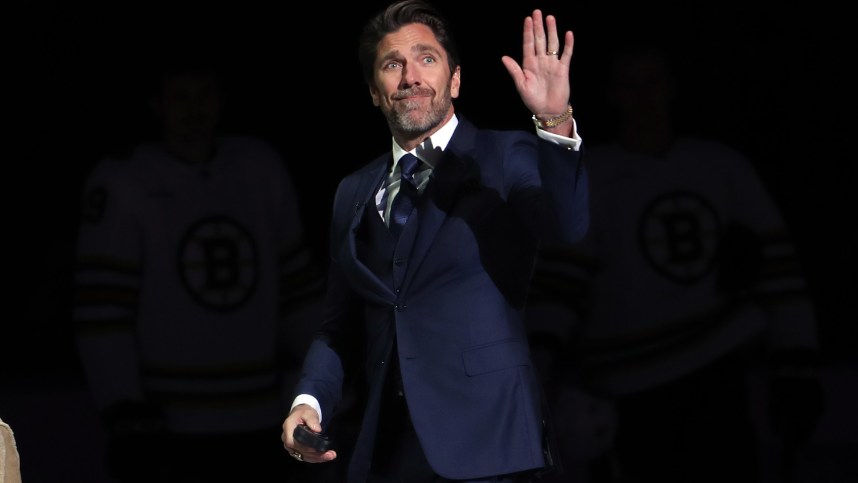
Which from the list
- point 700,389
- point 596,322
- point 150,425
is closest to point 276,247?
point 150,425

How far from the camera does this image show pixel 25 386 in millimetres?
5730

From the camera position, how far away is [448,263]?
11.4 feet

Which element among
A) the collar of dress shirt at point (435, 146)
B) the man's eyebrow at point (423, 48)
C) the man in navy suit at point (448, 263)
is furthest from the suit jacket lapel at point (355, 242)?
the man's eyebrow at point (423, 48)

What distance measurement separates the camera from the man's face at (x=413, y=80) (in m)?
3.60

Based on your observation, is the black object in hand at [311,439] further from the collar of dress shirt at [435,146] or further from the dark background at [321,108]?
the dark background at [321,108]

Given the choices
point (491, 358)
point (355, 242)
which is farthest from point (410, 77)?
point (491, 358)

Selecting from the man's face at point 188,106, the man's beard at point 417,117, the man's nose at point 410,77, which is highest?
the man's face at point 188,106

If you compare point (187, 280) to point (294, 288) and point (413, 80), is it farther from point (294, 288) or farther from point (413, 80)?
point (413, 80)

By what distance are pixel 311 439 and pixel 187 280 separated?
180 cm

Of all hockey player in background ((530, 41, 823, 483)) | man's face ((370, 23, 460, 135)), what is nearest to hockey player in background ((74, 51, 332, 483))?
hockey player in background ((530, 41, 823, 483))

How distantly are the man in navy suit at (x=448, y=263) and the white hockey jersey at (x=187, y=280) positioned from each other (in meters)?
1.52

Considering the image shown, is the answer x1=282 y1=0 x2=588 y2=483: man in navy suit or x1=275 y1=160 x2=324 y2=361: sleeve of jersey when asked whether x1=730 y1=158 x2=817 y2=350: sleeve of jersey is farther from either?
x1=282 y1=0 x2=588 y2=483: man in navy suit

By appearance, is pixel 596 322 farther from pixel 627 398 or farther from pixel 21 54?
pixel 21 54

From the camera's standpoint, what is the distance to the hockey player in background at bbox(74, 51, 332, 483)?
5.13 metres
